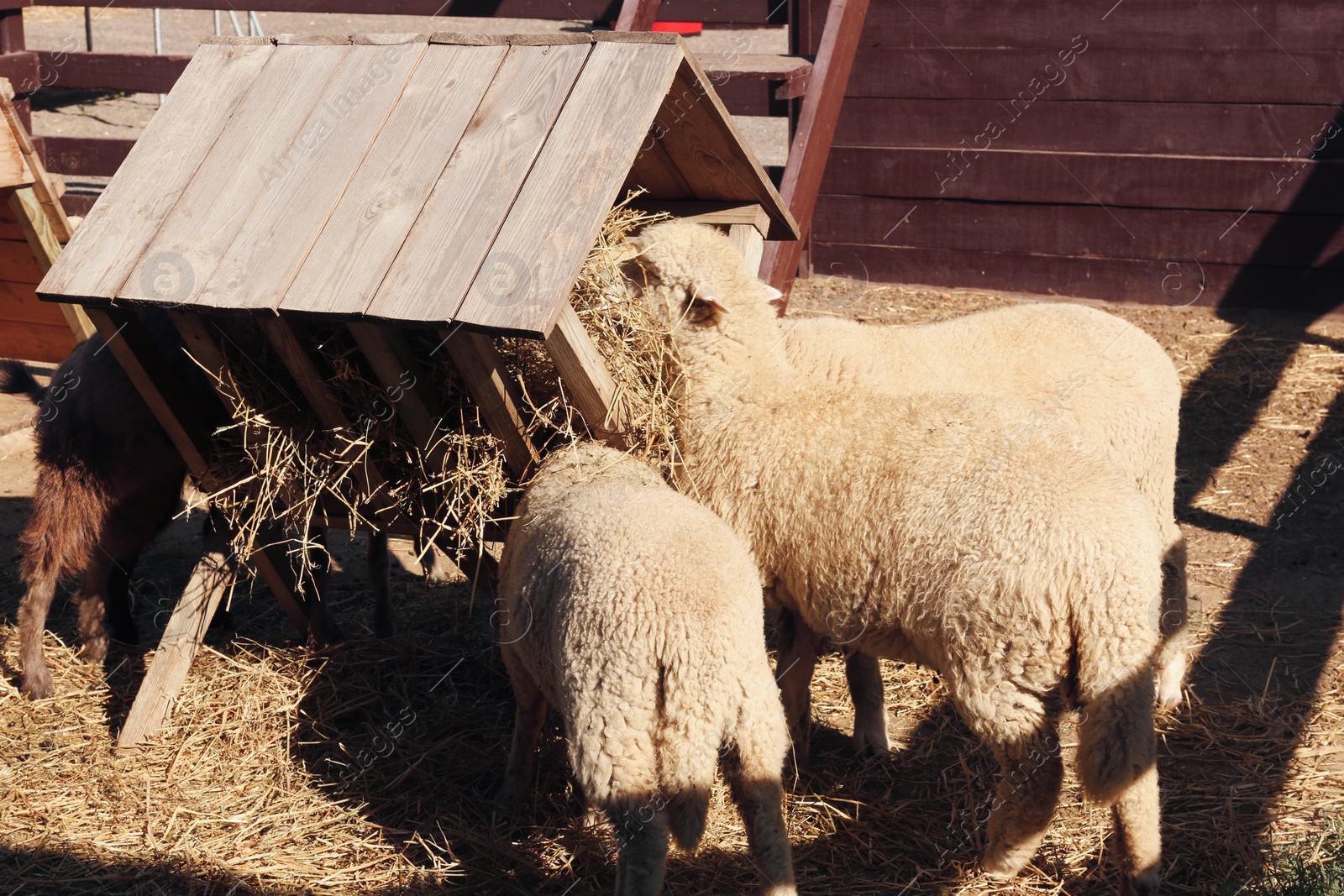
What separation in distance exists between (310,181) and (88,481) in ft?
5.69

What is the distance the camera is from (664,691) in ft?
9.64

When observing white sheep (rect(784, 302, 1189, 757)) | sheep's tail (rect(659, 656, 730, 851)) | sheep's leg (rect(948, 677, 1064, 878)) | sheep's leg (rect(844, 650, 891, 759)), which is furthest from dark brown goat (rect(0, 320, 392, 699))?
sheep's leg (rect(948, 677, 1064, 878))

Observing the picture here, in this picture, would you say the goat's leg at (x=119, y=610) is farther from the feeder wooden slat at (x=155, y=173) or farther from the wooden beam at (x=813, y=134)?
the wooden beam at (x=813, y=134)

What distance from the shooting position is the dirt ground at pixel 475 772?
3627 millimetres

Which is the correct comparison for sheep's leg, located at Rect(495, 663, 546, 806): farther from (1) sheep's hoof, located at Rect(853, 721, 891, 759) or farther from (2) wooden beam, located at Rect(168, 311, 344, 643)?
(1) sheep's hoof, located at Rect(853, 721, 891, 759)

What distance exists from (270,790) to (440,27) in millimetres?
11524

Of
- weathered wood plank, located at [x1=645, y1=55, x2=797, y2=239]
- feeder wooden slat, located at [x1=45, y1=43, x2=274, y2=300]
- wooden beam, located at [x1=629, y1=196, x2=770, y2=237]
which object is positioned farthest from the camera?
wooden beam, located at [x1=629, y1=196, x2=770, y2=237]

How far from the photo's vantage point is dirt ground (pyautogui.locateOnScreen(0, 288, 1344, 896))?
143 inches

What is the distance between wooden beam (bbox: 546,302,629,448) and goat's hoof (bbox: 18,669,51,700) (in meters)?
2.68

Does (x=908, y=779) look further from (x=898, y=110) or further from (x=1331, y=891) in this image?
(x=898, y=110)

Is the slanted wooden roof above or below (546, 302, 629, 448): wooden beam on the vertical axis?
above

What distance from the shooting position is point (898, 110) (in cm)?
892

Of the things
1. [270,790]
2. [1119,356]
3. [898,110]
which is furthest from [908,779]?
[898,110]

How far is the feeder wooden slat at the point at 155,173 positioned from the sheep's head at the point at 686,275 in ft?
4.29
